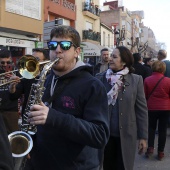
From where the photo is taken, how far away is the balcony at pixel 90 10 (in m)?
24.6

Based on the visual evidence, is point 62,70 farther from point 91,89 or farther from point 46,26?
point 46,26

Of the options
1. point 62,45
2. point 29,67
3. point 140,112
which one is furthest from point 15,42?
point 62,45

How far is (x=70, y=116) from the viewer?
191cm

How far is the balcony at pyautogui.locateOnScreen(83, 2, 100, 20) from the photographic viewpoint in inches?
970

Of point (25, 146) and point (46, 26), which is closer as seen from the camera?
point (25, 146)

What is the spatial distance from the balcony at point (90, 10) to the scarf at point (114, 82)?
21.8m

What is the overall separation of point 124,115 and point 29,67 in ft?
4.91

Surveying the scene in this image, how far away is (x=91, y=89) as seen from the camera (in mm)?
2113

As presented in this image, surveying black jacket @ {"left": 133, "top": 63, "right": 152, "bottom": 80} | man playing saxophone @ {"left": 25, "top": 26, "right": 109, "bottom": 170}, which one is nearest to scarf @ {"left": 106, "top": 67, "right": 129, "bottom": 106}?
man playing saxophone @ {"left": 25, "top": 26, "right": 109, "bottom": 170}

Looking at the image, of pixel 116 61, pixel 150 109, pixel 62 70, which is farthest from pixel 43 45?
pixel 62 70

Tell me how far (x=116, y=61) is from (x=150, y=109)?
2072 mm

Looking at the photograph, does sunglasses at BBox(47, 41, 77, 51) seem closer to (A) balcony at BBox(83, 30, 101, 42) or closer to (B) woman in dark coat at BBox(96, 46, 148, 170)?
(B) woman in dark coat at BBox(96, 46, 148, 170)

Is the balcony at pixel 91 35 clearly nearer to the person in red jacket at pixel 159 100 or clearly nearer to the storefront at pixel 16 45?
the storefront at pixel 16 45

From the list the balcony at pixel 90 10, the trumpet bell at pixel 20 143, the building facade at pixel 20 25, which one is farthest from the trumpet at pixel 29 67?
the balcony at pixel 90 10
